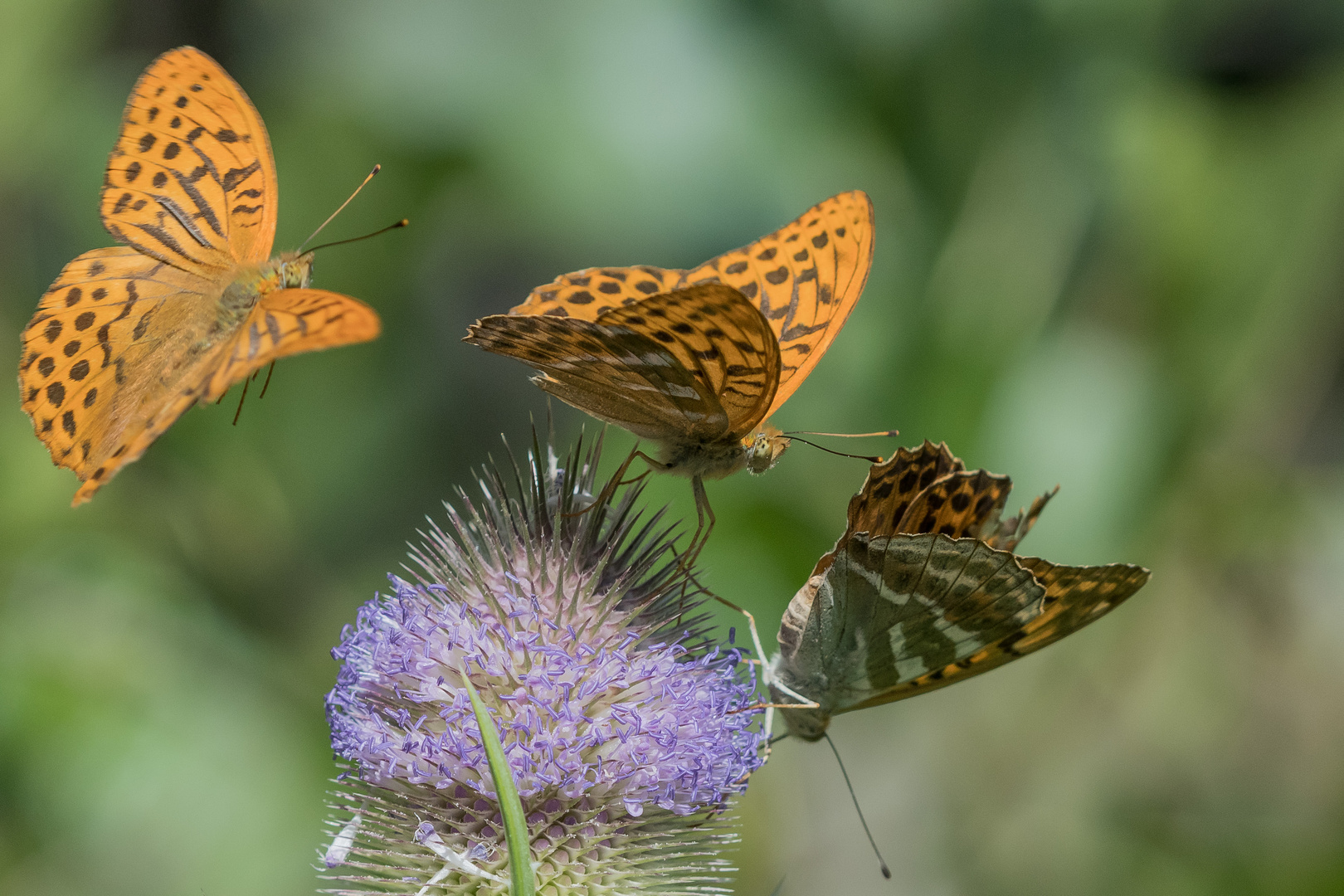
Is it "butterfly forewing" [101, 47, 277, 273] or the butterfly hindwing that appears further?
"butterfly forewing" [101, 47, 277, 273]

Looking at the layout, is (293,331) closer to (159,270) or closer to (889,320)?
(159,270)

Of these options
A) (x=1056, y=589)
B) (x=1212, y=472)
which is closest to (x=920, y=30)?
(x=1212, y=472)

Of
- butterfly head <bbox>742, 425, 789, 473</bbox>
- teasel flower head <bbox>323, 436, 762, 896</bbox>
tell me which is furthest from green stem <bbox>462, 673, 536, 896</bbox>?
butterfly head <bbox>742, 425, 789, 473</bbox>

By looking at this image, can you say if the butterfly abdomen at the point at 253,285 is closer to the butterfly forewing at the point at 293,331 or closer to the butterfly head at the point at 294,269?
the butterfly head at the point at 294,269

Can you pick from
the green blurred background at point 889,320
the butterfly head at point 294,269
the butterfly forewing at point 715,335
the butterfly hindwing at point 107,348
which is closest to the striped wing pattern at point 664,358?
the butterfly forewing at point 715,335

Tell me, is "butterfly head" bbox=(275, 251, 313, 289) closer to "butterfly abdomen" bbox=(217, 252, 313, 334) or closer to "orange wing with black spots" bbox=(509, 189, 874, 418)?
"butterfly abdomen" bbox=(217, 252, 313, 334)

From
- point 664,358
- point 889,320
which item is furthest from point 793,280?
point 889,320
